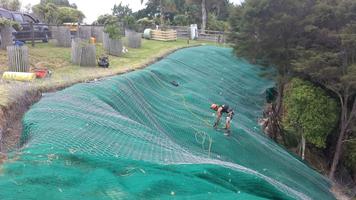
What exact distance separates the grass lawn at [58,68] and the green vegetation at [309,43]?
16.2 ft

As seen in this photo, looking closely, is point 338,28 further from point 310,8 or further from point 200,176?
point 200,176

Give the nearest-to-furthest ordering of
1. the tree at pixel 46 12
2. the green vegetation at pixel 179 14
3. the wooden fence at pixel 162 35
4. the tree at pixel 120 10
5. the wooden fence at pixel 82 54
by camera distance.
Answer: the wooden fence at pixel 82 54
the tree at pixel 46 12
the wooden fence at pixel 162 35
the green vegetation at pixel 179 14
the tree at pixel 120 10

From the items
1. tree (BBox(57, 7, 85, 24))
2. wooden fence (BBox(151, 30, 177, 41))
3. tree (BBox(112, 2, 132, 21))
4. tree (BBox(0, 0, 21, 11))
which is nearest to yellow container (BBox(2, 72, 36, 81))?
tree (BBox(0, 0, 21, 11))

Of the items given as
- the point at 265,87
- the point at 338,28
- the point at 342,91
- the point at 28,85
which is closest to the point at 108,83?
the point at 28,85

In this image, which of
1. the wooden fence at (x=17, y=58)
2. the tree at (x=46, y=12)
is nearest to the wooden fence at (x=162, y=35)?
the tree at (x=46, y=12)

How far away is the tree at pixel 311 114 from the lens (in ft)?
50.8

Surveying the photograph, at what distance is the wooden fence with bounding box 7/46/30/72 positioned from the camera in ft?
44.4

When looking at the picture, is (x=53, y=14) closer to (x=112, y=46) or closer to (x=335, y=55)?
(x=112, y=46)

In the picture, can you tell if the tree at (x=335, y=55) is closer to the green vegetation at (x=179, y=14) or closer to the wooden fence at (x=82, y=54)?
the wooden fence at (x=82, y=54)

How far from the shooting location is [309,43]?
17531mm

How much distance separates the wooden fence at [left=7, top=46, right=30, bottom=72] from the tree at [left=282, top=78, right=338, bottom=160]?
911cm

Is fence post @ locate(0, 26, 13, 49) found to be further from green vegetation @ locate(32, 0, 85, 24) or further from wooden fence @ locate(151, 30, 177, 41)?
wooden fence @ locate(151, 30, 177, 41)

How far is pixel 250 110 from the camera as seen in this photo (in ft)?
62.5

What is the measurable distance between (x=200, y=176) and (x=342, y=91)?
444 inches
